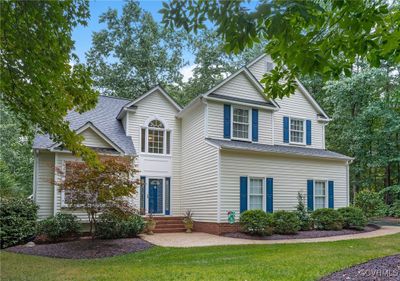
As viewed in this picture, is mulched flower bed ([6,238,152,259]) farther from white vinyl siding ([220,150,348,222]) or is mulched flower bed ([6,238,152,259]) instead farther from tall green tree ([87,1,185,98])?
tall green tree ([87,1,185,98])

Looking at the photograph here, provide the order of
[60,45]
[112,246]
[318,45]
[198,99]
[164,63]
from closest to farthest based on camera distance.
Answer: [318,45], [60,45], [112,246], [198,99], [164,63]

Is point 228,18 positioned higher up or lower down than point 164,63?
lower down

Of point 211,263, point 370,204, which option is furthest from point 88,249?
point 370,204

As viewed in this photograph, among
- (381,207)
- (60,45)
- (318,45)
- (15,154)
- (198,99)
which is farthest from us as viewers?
(15,154)

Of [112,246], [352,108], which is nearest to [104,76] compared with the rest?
[112,246]

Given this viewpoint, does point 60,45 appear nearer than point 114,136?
Yes

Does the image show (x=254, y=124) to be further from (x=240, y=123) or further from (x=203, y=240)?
(x=203, y=240)

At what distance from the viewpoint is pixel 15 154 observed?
2814 centimetres

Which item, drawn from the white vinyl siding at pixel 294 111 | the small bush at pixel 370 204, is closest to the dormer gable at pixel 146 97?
the white vinyl siding at pixel 294 111

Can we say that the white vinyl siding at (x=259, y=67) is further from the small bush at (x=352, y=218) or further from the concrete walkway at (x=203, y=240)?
the concrete walkway at (x=203, y=240)

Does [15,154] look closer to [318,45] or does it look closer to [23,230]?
[23,230]

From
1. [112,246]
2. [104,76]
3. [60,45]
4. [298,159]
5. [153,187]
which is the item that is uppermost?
[104,76]

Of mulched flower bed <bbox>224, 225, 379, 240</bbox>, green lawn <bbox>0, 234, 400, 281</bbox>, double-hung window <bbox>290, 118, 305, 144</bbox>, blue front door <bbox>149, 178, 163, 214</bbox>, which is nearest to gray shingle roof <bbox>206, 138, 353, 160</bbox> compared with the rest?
double-hung window <bbox>290, 118, 305, 144</bbox>

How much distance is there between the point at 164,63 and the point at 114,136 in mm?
10398
